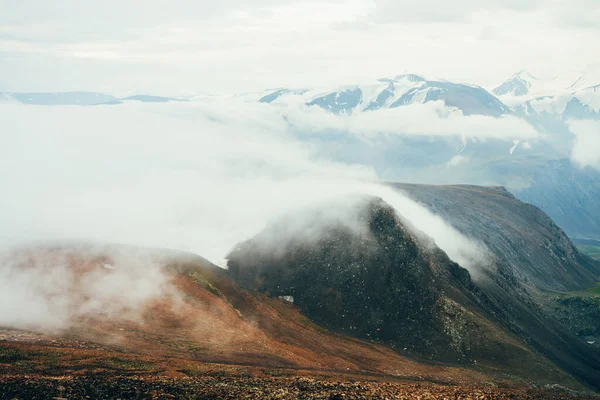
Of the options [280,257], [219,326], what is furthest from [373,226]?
[219,326]

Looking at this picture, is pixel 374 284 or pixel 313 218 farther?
pixel 313 218

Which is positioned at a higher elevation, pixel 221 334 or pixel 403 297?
pixel 403 297

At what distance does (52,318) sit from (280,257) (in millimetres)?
85556

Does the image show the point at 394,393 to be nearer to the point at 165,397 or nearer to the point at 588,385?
the point at 165,397

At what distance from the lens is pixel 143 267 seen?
162000 mm

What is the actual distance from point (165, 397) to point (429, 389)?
171ft

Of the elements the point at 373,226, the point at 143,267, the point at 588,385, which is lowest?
the point at 588,385

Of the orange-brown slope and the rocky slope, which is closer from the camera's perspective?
the orange-brown slope

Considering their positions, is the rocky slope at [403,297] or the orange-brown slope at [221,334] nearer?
the orange-brown slope at [221,334]

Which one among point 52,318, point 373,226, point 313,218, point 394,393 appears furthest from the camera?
point 313,218

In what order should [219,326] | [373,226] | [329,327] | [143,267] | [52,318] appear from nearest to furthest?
1. [52,318]
2. [219,326]
3. [329,327]
4. [143,267]
5. [373,226]

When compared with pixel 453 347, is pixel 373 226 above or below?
above

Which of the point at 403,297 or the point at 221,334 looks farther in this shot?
the point at 403,297

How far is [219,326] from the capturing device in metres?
135
